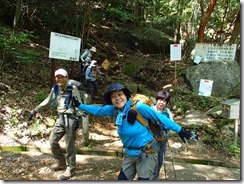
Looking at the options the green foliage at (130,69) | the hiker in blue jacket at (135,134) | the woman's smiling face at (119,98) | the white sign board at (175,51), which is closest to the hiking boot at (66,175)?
the hiker in blue jacket at (135,134)

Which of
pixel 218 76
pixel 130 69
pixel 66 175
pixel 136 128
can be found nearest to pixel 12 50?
pixel 66 175

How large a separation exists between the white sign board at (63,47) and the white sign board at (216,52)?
5518mm

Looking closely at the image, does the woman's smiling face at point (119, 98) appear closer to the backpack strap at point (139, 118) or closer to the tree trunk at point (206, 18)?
the backpack strap at point (139, 118)

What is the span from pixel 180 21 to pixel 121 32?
3.03 metres

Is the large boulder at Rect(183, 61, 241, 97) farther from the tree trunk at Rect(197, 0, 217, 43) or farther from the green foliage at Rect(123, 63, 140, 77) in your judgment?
the green foliage at Rect(123, 63, 140, 77)

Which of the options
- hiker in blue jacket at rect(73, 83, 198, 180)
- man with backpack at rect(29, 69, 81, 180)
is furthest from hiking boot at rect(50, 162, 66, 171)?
hiker in blue jacket at rect(73, 83, 198, 180)

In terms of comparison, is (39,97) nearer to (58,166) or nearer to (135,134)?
(58,166)

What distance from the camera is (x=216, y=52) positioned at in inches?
396

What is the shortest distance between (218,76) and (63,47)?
232 inches

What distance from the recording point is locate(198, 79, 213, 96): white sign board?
8977 mm

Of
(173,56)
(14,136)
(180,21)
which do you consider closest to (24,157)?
(14,136)

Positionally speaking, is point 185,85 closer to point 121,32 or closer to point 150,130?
point 121,32

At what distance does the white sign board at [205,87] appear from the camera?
898 centimetres

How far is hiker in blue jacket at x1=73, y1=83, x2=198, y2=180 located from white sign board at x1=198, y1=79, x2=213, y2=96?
6313 millimetres
